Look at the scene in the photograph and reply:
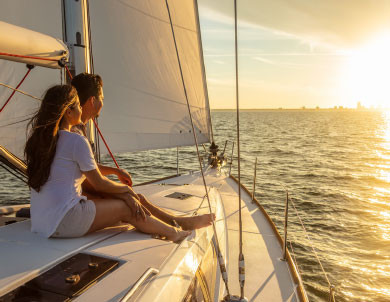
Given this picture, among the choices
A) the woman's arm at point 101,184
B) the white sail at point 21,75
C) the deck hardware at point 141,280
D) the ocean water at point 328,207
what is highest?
the white sail at point 21,75

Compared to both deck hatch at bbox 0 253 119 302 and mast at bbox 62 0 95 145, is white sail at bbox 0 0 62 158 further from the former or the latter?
deck hatch at bbox 0 253 119 302

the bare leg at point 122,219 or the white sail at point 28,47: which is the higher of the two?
the white sail at point 28,47

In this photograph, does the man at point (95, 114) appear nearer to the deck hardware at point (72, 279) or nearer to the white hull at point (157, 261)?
the white hull at point (157, 261)

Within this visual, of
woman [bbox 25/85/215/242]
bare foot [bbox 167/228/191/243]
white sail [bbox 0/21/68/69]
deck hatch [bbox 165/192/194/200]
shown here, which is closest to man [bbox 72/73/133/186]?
white sail [bbox 0/21/68/69]

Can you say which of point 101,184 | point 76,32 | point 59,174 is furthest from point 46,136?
point 76,32

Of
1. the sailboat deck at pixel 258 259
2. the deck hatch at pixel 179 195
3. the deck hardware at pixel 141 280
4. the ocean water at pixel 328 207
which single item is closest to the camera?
the deck hardware at pixel 141 280

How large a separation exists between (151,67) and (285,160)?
1282 cm

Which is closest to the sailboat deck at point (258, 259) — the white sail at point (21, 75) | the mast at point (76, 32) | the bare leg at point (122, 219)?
the bare leg at point (122, 219)

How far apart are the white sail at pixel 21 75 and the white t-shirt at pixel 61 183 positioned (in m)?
1.56

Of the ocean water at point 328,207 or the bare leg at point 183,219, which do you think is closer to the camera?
the bare leg at point 183,219

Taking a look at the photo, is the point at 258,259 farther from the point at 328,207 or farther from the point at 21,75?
the point at 328,207

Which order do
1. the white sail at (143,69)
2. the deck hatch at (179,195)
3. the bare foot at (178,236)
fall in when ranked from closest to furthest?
the bare foot at (178,236)
the deck hatch at (179,195)
the white sail at (143,69)

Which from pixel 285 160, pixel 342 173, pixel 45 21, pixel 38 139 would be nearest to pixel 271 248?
pixel 38 139

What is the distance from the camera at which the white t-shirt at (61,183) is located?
5.87 feet
